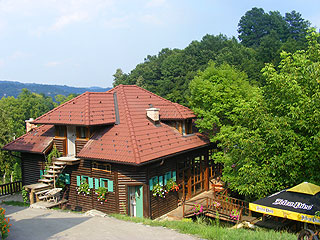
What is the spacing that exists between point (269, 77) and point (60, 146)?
37.3 feet

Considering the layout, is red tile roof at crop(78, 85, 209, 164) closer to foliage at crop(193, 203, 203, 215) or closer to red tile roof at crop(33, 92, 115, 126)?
red tile roof at crop(33, 92, 115, 126)

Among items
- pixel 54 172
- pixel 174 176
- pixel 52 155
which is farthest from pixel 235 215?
pixel 52 155

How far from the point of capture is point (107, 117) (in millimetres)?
16422

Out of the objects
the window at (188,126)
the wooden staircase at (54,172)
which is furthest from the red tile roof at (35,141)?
the window at (188,126)

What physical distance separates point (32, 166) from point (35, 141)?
1517mm

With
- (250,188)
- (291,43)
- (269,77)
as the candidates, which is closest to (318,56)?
(269,77)

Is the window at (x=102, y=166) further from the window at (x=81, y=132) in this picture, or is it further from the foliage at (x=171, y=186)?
the foliage at (x=171, y=186)

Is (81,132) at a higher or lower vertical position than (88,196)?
higher

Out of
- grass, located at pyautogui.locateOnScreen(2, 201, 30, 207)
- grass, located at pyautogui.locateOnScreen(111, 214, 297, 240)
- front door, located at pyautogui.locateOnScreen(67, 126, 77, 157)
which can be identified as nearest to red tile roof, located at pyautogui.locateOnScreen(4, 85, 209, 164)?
front door, located at pyautogui.locateOnScreen(67, 126, 77, 157)

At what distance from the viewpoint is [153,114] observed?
56.6 ft

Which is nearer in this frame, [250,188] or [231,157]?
[250,188]

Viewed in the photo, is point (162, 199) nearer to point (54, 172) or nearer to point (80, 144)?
point (80, 144)

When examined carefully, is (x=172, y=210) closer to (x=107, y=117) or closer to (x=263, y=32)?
(x=107, y=117)

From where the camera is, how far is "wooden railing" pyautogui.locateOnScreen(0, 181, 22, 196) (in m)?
19.3
